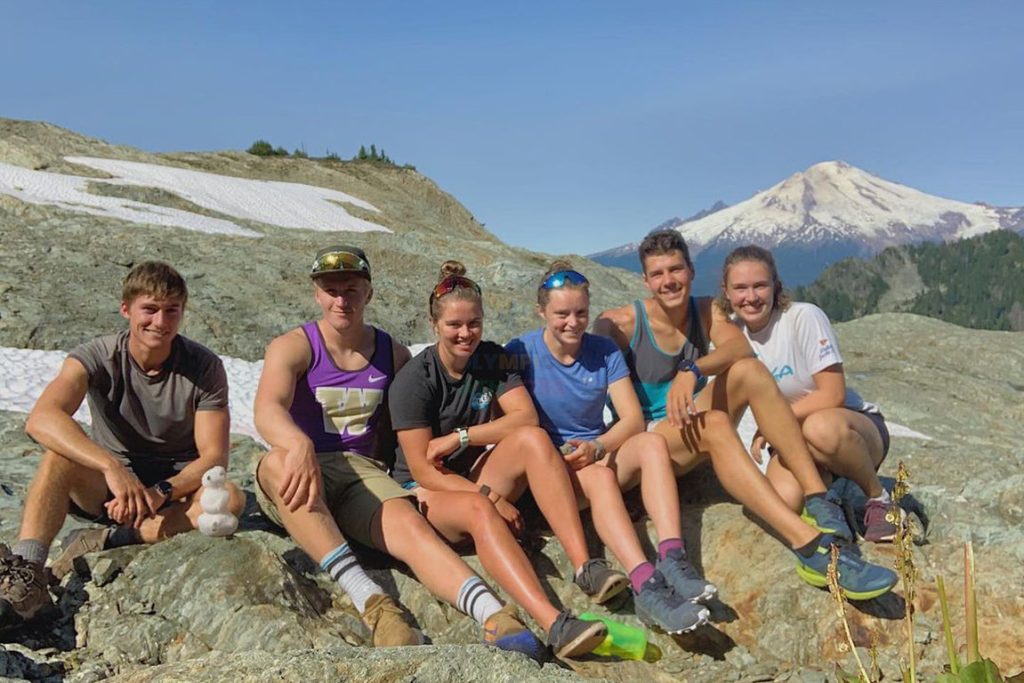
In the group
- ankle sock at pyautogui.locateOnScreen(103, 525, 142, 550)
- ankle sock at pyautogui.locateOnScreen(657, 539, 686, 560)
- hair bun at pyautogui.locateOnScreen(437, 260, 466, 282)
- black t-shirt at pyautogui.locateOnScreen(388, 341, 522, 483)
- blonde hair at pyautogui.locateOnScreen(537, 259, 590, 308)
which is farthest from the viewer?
hair bun at pyautogui.locateOnScreen(437, 260, 466, 282)

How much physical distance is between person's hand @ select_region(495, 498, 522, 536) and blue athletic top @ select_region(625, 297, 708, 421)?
1.41m

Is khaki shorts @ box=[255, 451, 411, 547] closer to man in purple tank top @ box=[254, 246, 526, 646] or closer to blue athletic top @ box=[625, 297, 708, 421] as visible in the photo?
man in purple tank top @ box=[254, 246, 526, 646]

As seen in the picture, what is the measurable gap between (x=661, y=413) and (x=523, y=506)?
48.3 inches

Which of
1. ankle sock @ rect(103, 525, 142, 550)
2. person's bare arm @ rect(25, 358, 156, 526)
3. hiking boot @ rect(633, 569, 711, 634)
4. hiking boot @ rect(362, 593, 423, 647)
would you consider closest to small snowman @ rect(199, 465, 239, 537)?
person's bare arm @ rect(25, 358, 156, 526)

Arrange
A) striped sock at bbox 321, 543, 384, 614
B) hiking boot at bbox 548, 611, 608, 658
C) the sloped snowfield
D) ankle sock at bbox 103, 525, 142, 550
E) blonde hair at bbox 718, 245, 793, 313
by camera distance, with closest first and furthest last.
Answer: hiking boot at bbox 548, 611, 608, 658, striped sock at bbox 321, 543, 384, 614, ankle sock at bbox 103, 525, 142, 550, blonde hair at bbox 718, 245, 793, 313, the sloped snowfield

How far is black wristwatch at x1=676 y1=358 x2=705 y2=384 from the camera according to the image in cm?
556

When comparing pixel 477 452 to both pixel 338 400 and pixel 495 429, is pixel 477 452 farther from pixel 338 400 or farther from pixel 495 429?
pixel 338 400

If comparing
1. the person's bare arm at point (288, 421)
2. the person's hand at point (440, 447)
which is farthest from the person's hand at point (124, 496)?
the person's hand at point (440, 447)

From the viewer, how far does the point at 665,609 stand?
4371 mm

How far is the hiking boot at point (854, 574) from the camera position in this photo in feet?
15.0

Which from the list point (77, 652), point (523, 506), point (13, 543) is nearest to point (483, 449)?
point (523, 506)

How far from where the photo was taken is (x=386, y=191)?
41906 millimetres

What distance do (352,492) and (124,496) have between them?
131 cm

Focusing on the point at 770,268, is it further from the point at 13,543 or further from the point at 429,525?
the point at 13,543
